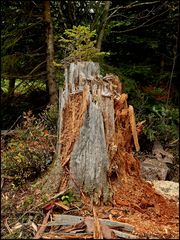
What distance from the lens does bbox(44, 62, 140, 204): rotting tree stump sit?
4309mm

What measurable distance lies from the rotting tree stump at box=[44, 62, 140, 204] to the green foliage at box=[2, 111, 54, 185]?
0.51 m

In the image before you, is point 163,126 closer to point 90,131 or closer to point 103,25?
point 103,25

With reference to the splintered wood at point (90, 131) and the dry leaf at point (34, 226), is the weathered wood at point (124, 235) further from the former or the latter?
the dry leaf at point (34, 226)

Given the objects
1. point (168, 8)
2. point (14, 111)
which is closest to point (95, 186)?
point (14, 111)

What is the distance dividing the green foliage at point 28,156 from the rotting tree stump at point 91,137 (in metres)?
0.51

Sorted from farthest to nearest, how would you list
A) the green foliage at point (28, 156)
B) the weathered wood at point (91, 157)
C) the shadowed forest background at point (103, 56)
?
1. the shadowed forest background at point (103, 56)
2. the green foliage at point (28, 156)
3. the weathered wood at point (91, 157)

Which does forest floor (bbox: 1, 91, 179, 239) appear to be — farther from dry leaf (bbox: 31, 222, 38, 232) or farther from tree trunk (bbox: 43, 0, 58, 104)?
tree trunk (bbox: 43, 0, 58, 104)

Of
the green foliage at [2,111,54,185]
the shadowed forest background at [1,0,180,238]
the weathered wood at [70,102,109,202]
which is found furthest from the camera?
the shadowed forest background at [1,0,180,238]

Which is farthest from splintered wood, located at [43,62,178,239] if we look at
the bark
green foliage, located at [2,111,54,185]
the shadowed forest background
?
the bark

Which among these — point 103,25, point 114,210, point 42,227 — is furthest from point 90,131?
point 103,25

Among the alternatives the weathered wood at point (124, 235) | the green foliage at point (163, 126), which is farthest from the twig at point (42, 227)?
the green foliage at point (163, 126)

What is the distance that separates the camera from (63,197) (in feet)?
13.8

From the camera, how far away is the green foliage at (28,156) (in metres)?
5.05

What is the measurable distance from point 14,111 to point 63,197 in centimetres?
459
